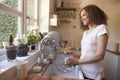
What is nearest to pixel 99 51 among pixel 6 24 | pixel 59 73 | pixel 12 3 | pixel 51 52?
pixel 59 73

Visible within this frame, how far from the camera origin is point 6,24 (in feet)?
5.31

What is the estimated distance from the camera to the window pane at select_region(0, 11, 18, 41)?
1.51 metres

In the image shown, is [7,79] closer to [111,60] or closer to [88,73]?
[88,73]

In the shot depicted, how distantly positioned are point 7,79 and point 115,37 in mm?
3489

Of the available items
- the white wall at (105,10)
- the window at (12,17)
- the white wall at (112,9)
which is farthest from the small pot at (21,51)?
the white wall at (112,9)

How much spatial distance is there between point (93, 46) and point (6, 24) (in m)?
0.97

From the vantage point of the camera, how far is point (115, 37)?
3943 mm

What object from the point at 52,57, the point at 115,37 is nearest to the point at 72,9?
the point at 115,37

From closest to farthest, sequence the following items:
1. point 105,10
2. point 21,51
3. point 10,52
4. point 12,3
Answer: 1. point 10,52
2. point 21,51
3. point 12,3
4. point 105,10

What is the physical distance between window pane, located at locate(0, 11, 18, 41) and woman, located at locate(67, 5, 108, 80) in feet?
2.47

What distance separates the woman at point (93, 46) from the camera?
1358 millimetres

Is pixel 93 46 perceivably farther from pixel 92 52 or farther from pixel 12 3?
pixel 12 3

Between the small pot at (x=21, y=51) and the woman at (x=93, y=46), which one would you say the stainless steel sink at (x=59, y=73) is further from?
the small pot at (x=21, y=51)

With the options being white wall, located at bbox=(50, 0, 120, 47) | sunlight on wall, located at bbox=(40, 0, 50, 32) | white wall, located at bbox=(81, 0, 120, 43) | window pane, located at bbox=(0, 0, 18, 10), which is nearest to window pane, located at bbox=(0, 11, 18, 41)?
window pane, located at bbox=(0, 0, 18, 10)
